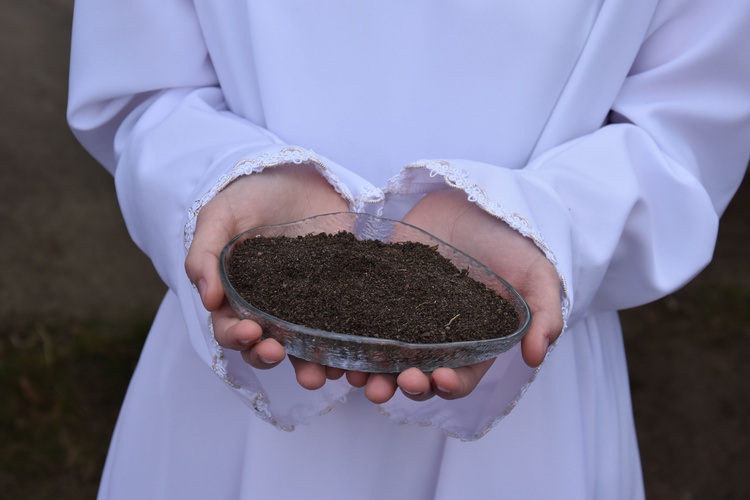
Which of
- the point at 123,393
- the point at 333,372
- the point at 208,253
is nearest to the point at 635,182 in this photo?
the point at 333,372

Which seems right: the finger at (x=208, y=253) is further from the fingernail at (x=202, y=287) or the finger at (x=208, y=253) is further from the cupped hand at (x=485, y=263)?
the cupped hand at (x=485, y=263)

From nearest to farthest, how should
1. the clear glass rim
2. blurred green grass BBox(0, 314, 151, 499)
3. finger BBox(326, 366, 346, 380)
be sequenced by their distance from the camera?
the clear glass rim, finger BBox(326, 366, 346, 380), blurred green grass BBox(0, 314, 151, 499)

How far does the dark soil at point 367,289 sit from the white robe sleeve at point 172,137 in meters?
0.12

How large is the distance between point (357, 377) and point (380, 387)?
5cm

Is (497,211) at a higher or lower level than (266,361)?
higher

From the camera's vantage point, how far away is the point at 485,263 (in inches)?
54.3

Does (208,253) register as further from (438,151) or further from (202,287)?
(438,151)

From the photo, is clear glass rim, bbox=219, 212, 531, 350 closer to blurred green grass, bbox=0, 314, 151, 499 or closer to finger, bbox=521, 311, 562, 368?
finger, bbox=521, 311, 562, 368

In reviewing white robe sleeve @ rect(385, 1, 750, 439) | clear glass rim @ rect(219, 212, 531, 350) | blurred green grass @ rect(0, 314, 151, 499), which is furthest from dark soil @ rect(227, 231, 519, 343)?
blurred green grass @ rect(0, 314, 151, 499)

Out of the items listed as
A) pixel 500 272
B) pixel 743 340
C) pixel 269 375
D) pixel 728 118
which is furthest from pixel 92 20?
pixel 743 340

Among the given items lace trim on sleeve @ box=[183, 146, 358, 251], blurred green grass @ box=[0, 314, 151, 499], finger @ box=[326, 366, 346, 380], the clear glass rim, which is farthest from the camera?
blurred green grass @ box=[0, 314, 151, 499]

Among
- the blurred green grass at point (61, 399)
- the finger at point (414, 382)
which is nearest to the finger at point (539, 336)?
the finger at point (414, 382)

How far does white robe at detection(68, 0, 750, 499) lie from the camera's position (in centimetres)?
141

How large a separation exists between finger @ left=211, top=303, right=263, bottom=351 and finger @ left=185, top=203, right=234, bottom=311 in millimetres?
29
